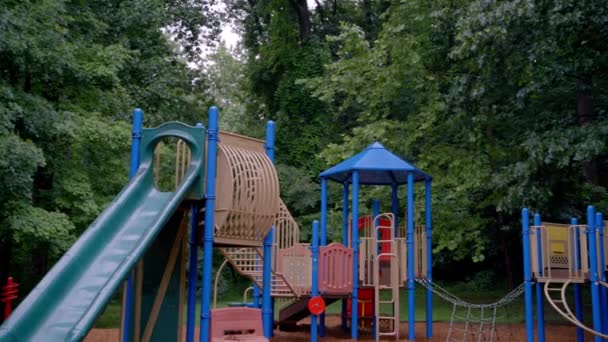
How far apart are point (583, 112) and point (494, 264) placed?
549 inches

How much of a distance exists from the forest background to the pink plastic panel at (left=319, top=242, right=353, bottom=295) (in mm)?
3875

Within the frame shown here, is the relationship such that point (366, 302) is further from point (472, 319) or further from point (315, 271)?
point (315, 271)

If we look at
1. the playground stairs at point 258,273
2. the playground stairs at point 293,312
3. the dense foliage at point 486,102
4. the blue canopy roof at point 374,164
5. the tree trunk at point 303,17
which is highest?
the tree trunk at point 303,17

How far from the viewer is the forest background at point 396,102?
13.1 metres

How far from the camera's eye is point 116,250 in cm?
672

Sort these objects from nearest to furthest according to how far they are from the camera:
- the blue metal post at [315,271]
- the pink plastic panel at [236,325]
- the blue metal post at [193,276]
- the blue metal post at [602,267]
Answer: the blue metal post at [193,276] < the pink plastic panel at [236,325] < the blue metal post at [602,267] < the blue metal post at [315,271]

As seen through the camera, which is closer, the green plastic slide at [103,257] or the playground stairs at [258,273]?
the green plastic slide at [103,257]

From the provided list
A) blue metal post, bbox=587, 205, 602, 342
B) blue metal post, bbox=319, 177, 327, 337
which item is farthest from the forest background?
blue metal post, bbox=319, 177, 327, 337

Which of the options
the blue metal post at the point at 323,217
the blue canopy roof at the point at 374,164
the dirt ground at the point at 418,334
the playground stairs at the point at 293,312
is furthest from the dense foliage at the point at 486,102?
the playground stairs at the point at 293,312

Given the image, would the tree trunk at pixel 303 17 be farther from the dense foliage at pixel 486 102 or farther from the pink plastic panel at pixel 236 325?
the pink plastic panel at pixel 236 325

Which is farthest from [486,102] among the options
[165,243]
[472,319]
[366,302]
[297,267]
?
[165,243]

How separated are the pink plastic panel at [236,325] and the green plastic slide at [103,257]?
171cm

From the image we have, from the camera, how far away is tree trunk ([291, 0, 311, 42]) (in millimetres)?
28047

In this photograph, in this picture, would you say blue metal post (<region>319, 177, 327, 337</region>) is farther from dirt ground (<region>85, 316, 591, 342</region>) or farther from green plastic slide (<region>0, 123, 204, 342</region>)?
green plastic slide (<region>0, 123, 204, 342</region>)
